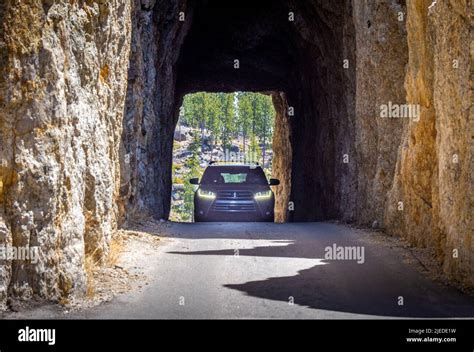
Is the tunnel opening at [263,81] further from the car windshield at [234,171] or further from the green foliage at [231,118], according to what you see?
the green foliage at [231,118]

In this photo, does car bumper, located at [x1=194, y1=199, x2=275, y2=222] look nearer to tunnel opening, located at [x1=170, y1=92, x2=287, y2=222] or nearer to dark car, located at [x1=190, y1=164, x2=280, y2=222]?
dark car, located at [x1=190, y1=164, x2=280, y2=222]

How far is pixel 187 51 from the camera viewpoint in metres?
27.1

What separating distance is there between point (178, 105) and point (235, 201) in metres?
11.2

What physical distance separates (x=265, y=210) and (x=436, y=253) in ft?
25.9

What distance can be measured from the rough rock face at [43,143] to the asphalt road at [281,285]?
0.67m

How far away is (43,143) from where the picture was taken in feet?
24.0

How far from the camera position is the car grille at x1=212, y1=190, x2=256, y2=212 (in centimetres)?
1814

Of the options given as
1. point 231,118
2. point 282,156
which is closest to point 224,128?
point 231,118

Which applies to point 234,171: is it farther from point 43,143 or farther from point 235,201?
point 43,143

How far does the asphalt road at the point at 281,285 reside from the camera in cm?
738

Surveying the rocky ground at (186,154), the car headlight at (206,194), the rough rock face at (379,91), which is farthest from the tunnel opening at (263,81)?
the rocky ground at (186,154)

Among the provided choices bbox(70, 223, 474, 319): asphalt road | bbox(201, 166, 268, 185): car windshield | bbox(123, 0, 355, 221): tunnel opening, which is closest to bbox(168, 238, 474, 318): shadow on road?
bbox(70, 223, 474, 319): asphalt road

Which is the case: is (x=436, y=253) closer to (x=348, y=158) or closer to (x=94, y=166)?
(x=94, y=166)

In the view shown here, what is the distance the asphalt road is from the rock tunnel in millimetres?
701
